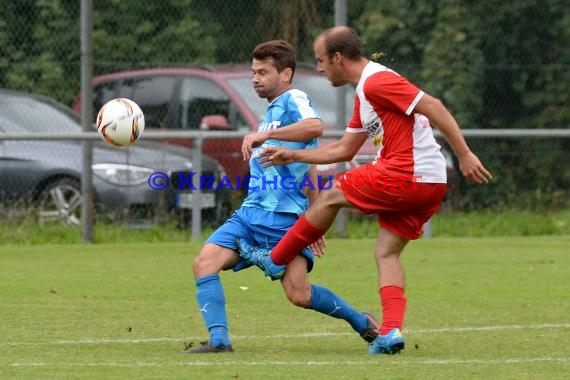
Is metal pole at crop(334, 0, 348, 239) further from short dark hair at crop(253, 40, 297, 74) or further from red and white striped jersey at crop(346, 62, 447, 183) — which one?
red and white striped jersey at crop(346, 62, 447, 183)

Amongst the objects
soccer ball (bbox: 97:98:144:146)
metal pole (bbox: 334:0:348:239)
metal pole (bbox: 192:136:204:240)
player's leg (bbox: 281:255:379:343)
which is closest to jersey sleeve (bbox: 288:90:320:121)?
player's leg (bbox: 281:255:379:343)

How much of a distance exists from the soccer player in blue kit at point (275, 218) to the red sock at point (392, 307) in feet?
1.24

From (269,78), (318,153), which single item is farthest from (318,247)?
(269,78)

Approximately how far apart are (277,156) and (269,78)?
67 centimetres

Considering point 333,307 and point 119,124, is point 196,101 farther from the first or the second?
point 333,307

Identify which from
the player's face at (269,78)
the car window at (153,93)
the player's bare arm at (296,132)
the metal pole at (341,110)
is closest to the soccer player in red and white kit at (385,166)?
the player's bare arm at (296,132)

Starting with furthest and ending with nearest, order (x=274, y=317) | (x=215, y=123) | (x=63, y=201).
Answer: (x=215, y=123)
(x=63, y=201)
(x=274, y=317)

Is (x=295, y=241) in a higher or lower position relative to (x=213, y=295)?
higher

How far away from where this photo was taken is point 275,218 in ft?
25.4

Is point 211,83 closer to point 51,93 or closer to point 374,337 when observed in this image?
point 51,93

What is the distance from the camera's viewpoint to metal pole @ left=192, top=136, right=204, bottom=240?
14523mm

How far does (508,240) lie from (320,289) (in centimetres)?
769

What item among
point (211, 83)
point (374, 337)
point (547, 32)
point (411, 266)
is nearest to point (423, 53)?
point (547, 32)

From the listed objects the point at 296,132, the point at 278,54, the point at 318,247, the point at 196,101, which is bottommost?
the point at 318,247
